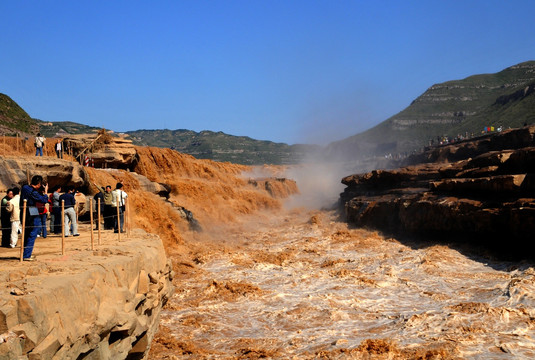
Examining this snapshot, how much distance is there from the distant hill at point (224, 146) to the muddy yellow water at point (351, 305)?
93.4 meters

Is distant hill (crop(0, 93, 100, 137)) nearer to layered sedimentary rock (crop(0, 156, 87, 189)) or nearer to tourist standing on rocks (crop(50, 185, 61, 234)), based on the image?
layered sedimentary rock (crop(0, 156, 87, 189))

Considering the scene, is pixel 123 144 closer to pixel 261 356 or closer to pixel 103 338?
pixel 261 356

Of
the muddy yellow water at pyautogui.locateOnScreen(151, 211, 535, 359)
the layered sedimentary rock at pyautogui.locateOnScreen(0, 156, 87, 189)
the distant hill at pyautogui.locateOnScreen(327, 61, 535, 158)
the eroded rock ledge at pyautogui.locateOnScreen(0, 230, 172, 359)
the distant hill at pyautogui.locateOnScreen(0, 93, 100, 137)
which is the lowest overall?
the muddy yellow water at pyautogui.locateOnScreen(151, 211, 535, 359)

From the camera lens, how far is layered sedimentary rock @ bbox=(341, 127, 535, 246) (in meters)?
16.4

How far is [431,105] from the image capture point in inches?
4486

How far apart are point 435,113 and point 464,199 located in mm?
96760

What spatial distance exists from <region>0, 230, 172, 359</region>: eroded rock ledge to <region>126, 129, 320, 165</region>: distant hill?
102104 mm

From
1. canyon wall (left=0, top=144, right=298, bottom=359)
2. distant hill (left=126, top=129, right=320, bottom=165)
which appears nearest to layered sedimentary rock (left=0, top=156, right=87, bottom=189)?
canyon wall (left=0, top=144, right=298, bottom=359)

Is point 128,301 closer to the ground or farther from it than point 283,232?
farther from it

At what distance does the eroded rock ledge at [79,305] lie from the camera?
13.6 feet

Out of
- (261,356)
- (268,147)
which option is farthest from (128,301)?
(268,147)

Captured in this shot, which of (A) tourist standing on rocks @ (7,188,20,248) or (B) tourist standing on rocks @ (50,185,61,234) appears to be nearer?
(A) tourist standing on rocks @ (7,188,20,248)

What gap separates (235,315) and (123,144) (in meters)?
17.1

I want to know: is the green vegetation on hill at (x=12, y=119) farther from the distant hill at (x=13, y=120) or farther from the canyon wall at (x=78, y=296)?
the canyon wall at (x=78, y=296)
